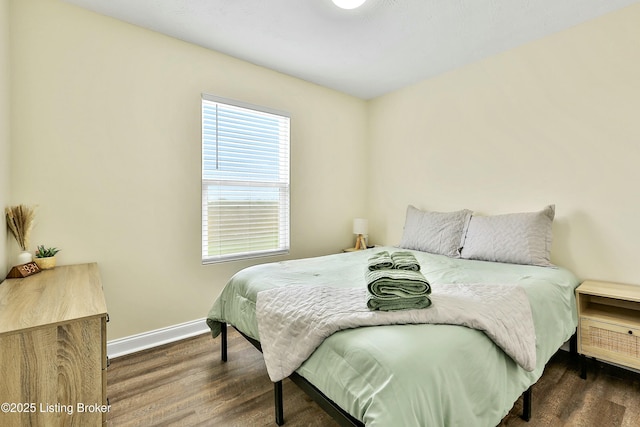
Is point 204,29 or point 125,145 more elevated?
point 204,29

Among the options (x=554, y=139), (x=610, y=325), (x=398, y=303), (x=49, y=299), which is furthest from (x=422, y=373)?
(x=554, y=139)

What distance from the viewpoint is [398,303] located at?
1249mm

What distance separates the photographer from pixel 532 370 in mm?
1352

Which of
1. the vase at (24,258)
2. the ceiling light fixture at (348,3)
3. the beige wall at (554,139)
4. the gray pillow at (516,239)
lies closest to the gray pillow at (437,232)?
the gray pillow at (516,239)

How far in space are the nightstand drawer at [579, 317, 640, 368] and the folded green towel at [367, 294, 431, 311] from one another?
5.01 ft

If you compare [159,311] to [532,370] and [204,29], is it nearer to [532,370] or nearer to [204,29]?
[204,29]

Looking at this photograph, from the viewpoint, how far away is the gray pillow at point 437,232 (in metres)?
2.72

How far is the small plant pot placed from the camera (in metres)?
1.91

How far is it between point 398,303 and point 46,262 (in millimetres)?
2239

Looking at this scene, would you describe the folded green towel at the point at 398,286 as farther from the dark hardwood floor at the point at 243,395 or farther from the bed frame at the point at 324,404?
the dark hardwood floor at the point at 243,395

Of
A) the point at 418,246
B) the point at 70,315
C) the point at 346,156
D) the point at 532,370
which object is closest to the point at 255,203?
the point at 346,156

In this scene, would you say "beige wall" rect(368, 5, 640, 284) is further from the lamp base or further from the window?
the window

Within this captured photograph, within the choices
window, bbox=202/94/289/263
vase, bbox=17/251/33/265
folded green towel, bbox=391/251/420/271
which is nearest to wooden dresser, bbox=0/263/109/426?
vase, bbox=17/251/33/265

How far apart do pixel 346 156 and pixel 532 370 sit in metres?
2.94
